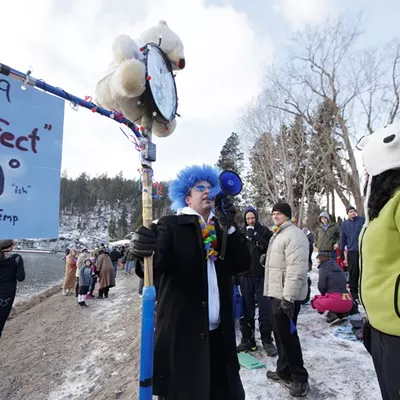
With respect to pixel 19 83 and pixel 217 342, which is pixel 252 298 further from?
pixel 19 83

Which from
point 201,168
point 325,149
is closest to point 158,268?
point 201,168

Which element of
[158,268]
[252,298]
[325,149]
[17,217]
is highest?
[325,149]

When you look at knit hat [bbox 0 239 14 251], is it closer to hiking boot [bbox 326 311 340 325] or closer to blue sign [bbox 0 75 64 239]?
blue sign [bbox 0 75 64 239]

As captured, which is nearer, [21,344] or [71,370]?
[71,370]

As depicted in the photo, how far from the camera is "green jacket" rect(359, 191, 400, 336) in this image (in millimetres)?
1410

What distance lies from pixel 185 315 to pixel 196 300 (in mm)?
118

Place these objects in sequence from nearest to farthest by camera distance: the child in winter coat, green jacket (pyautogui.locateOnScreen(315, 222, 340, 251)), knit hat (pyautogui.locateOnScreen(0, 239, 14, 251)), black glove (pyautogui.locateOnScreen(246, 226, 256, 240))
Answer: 1. knit hat (pyautogui.locateOnScreen(0, 239, 14, 251))
2. black glove (pyautogui.locateOnScreen(246, 226, 256, 240))
3. green jacket (pyautogui.locateOnScreen(315, 222, 340, 251))
4. the child in winter coat

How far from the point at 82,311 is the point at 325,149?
15.3 m

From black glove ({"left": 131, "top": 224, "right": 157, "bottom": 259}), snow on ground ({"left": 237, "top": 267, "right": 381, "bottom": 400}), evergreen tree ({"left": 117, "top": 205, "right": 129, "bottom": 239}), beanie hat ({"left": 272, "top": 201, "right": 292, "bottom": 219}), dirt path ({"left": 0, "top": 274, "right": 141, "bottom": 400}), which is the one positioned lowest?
dirt path ({"left": 0, "top": 274, "right": 141, "bottom": 400})

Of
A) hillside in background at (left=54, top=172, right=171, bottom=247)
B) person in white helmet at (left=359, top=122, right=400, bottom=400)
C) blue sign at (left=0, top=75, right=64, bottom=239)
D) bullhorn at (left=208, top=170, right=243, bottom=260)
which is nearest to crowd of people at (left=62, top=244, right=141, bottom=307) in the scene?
blue sign at (left=0, top=75, right=64, bottom=239)

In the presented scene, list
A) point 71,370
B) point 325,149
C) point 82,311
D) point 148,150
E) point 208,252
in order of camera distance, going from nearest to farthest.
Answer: point 208,252 → point 148,150 → point 71,370 → point 82,311 → point 325,149

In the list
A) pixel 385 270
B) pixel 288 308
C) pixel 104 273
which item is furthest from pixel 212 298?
pixel 104 273

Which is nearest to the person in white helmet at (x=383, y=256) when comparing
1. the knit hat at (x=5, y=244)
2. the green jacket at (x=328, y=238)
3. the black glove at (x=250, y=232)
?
the black glove at (x=250, y=232)

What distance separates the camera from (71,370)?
5.52 meters
